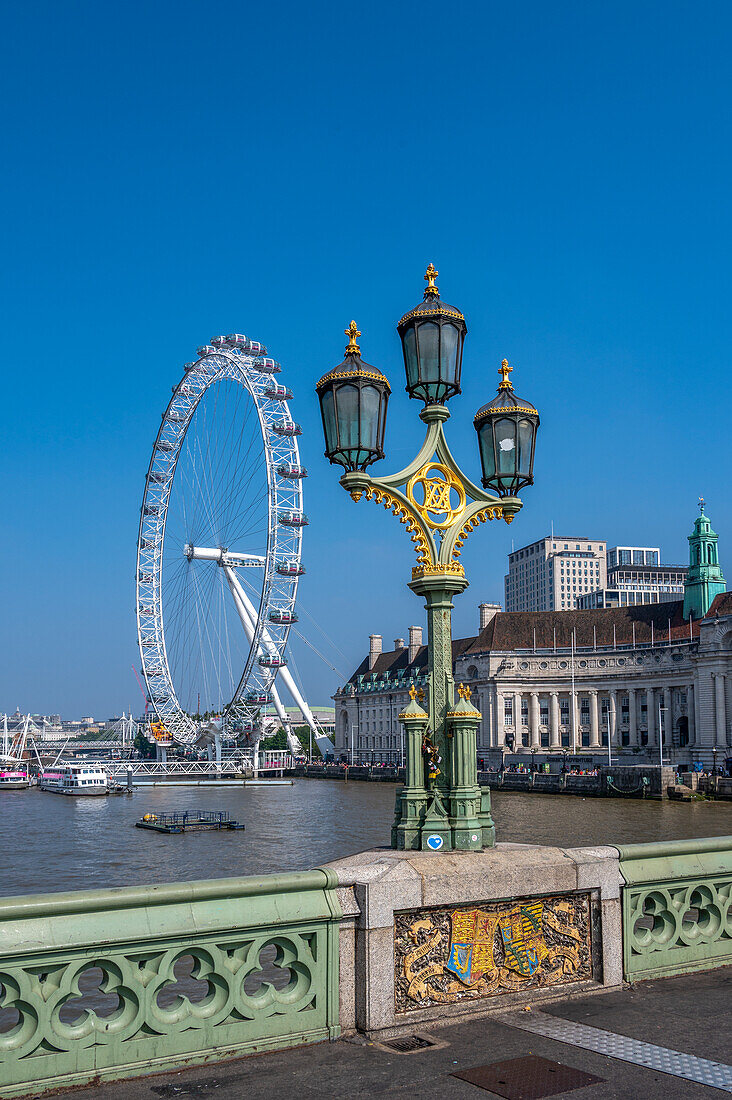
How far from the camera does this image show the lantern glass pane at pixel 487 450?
9914mm

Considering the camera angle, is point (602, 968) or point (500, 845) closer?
point (602, 968)

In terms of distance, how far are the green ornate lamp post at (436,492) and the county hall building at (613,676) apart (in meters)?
96.7

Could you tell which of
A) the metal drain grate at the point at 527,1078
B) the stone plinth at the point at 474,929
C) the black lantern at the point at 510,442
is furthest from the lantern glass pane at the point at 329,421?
the metal drain grate at the point at 527,1078

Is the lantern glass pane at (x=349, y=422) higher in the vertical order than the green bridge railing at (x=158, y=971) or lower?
higher

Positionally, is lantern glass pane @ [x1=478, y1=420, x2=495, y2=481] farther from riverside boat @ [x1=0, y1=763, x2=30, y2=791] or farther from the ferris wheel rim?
riverside boat @ [x1=0, y1=763, x2=30, y2=791]

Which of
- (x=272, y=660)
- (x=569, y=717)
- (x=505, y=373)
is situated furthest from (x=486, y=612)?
(x=505, y=373)

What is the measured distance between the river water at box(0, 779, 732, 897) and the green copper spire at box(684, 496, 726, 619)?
4265cm

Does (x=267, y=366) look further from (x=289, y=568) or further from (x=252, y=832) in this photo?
(x=252, y=832)

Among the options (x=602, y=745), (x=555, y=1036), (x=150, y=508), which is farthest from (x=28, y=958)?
(x=602, y=745)

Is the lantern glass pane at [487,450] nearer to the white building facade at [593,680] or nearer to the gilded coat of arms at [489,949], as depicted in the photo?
the gilded coat of arms at [489,949]

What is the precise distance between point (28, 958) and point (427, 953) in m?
2.65

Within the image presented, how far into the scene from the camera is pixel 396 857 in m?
7.20

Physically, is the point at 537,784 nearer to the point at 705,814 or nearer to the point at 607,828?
the point at 705,814

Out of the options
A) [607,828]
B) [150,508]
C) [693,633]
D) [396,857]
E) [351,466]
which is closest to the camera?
[396,857]
